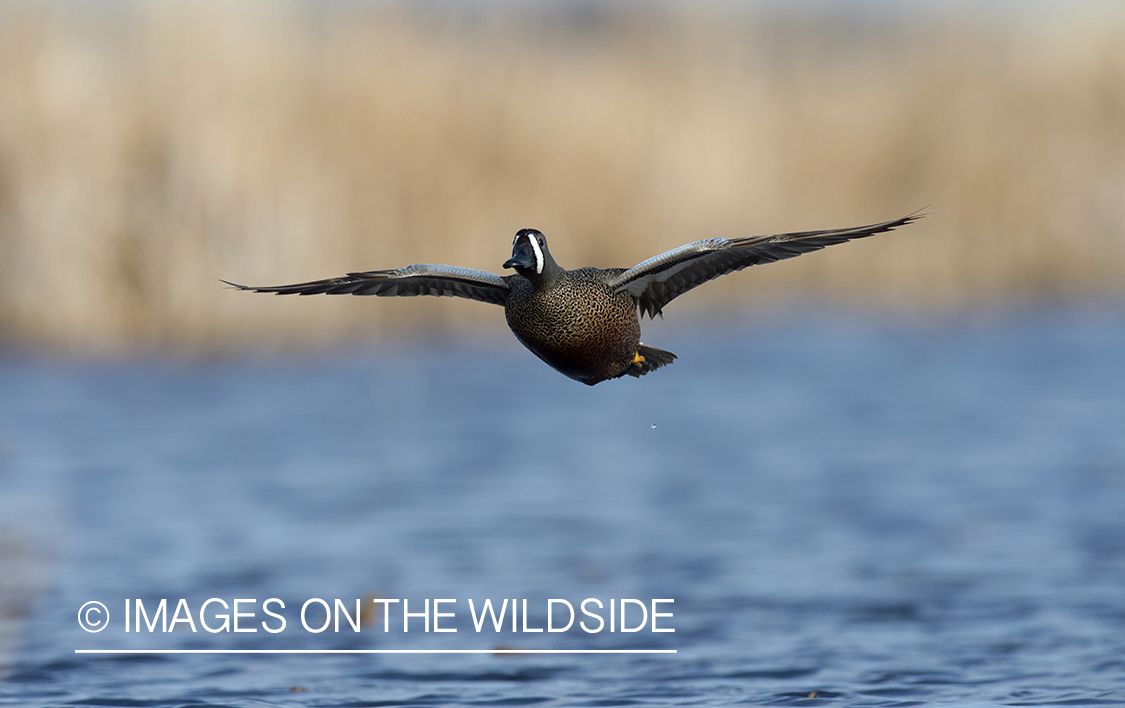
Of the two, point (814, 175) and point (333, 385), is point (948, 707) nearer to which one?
point (333, 385)

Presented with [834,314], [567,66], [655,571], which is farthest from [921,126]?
[655,571]

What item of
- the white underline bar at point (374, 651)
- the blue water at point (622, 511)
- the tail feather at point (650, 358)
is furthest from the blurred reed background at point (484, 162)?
the tail feather at point (650, 358)

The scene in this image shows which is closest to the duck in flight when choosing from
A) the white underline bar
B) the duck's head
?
the duck's head

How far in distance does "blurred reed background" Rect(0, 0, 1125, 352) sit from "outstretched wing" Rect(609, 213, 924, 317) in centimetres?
909

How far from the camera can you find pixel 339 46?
16734 millimetres

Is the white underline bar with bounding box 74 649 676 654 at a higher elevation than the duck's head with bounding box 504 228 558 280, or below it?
below

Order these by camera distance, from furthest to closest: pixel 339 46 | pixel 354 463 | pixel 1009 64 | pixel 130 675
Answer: pixel 1009 64
pixel 339 46
pixel 354 463
pixel 130 675

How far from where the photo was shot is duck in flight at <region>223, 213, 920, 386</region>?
563 centimetres

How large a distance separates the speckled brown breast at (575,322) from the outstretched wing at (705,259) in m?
0.14

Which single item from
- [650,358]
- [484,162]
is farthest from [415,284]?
[484,162]

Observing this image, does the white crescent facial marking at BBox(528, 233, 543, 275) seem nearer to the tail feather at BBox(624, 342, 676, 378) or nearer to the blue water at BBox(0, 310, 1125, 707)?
the tail feather at BBox(624, 342, 676, 378)

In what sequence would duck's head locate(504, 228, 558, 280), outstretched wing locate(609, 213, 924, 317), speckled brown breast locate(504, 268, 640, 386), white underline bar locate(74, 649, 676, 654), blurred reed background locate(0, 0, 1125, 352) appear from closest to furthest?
1. duck's head locate(504, 228, 558, 280)
2. speckled brown breast locate(504, 268, 640, 386)
3. outstretched wing locate(609, 213, 924, 317)
4. white underline bar locate(74, 649, 676, 654)
5. blurred reed background locate(0, 0, 1125, 352)

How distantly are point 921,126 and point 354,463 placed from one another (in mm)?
8388

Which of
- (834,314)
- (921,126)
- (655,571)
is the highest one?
(921,126)
